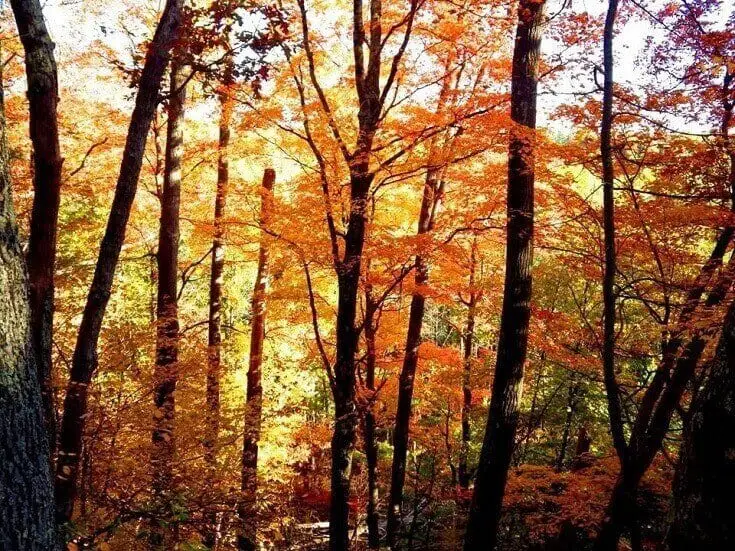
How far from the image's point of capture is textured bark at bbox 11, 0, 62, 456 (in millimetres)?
3715

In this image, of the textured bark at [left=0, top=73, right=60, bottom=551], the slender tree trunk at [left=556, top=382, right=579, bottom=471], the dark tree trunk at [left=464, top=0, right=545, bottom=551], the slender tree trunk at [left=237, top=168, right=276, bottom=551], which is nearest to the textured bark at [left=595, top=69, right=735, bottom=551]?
the dark tree trunk at [left=464, top=0, right=545, bottom=551]

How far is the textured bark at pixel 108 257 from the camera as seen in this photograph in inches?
172

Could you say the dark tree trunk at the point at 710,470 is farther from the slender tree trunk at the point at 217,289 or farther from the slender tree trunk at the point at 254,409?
the slender tree trunk at the point at 217,289

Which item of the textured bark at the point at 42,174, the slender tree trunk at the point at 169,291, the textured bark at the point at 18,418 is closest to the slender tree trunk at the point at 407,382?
the slender tree trunk at the point at 169,291

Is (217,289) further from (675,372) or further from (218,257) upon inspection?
(675,372)

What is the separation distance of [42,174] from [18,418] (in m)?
2.19

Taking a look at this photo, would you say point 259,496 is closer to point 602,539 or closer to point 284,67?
point 602,539

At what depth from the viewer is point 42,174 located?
388 cm

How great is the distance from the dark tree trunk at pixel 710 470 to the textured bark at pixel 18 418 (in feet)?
8.94

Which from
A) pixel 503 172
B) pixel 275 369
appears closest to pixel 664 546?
pixel 503 172

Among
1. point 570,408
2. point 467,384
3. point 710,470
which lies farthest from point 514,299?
point 570,408

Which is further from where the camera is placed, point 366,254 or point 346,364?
point 366,254

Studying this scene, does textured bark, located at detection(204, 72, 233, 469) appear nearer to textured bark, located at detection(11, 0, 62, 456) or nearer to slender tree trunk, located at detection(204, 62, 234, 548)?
slender tree trunk, located at detection(204, 62, 234, 548)

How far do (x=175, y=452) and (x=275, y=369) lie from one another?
10148mm
